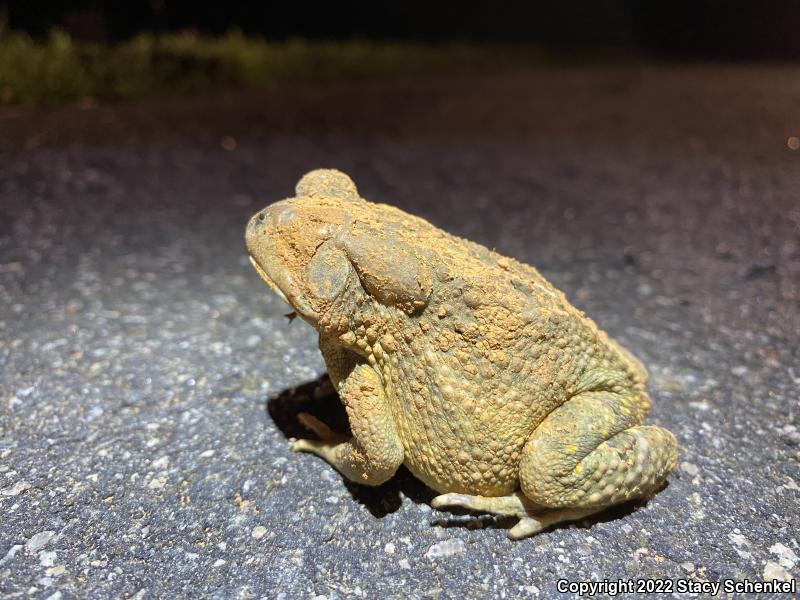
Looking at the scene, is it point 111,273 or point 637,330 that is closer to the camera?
point 637,330

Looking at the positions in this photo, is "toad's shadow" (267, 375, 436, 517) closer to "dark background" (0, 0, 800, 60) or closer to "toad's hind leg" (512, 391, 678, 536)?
"toad's hind leg" (512, 391, 678, 536)

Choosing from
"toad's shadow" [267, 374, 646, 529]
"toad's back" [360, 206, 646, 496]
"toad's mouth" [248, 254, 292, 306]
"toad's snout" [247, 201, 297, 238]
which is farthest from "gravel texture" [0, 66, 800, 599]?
"toad's snout" [247, 201, 297, 238]

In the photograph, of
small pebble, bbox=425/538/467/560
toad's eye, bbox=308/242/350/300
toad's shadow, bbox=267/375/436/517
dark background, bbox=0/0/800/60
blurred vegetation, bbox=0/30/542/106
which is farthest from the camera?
dark background, bbox=0/0/800/60

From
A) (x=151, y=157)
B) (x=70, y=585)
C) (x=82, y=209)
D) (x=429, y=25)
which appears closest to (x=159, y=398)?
(x=70, y=585)

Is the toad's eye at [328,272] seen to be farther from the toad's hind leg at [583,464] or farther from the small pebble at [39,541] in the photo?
the small pebble at [39,541]

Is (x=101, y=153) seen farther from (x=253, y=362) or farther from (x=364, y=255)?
(x=364, y=255)
